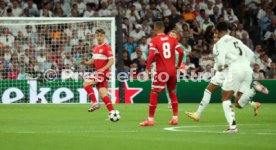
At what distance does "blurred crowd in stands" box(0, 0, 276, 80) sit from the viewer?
87.3 feet

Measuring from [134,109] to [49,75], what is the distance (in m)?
4.96

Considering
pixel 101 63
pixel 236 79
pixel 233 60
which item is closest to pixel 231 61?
pixel 233 60

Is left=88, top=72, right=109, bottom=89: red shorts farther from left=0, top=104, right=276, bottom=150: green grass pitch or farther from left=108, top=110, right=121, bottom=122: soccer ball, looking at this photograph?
left=108, top=110, right=121, bottom=122: soccer ball

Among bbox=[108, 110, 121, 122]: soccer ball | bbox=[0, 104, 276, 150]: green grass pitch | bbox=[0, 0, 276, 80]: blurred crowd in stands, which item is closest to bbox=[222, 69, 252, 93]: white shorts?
bbox=[0, 104, 276, 150]: green grass pitch

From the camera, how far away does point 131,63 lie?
2820cm

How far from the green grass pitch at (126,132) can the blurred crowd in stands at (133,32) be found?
5796mm

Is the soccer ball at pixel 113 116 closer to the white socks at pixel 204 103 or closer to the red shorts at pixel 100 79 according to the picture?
the red shorts at pixel 100 79

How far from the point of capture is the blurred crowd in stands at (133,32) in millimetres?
26609

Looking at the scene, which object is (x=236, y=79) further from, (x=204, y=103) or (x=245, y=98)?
(x=204, y=103)

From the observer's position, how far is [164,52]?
16031 mm

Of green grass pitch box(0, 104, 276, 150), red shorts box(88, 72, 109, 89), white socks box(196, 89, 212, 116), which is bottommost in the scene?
green grass pitch box(0, 104, 276, 150)

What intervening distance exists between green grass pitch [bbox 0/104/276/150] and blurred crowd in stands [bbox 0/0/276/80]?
580 centimetres

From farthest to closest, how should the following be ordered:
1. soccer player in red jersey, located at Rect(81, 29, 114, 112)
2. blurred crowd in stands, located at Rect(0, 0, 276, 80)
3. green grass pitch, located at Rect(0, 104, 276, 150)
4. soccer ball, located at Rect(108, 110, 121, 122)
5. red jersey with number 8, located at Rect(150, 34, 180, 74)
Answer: blurred crowd in stands, located at Rect(0, 0, 276, 80), soccer player in red jersey, located at Rect(81, 29, 114, 112), soccer ball, located at Rect(108, 110, 121, 122), red jersey with number 8, located at Rect(150, 34, 180, 74), green grass pitch, located at Rect(0, 104, 276, 150)

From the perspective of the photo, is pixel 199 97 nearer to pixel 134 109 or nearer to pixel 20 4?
pixel 134 109
